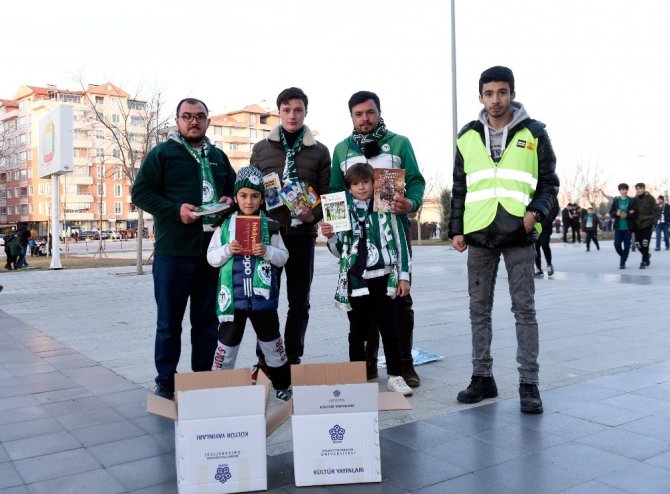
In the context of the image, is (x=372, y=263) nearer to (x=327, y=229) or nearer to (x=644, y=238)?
(x=327, y=229)

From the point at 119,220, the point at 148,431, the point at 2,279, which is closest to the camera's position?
the point at 148,431

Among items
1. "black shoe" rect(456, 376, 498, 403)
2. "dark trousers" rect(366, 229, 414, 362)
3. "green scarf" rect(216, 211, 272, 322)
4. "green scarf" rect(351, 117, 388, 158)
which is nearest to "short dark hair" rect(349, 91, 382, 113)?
"green scarf" rect(351, 117, 388, 158)

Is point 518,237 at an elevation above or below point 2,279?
above

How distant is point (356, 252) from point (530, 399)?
1.47 metres

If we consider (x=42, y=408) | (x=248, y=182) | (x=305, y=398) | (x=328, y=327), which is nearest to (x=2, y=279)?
(x=328, y=327)

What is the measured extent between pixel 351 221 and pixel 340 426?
1.74 metres

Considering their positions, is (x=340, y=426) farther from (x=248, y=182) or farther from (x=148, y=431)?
(x=248, y=182)

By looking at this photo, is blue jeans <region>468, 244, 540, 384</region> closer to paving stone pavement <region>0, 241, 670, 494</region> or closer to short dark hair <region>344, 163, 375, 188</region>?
paving stone pavement <region>0, 241, 670, 494</region>

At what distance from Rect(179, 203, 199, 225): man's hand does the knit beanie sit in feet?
1.03

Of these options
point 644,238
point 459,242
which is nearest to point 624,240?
point 644,238

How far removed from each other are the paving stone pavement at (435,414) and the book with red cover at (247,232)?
1126 mm

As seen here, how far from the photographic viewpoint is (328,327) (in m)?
7.43

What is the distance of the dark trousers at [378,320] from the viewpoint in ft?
14.2

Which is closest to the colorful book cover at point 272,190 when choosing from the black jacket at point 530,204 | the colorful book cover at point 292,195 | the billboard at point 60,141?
the colorful book cover at point 292,195
